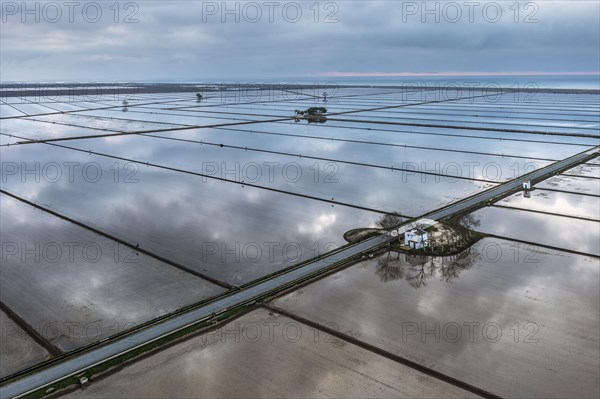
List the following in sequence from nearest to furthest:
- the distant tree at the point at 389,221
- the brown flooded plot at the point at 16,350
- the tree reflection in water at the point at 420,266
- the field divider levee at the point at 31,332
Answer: the brown flooded plot at the point at 16,350
the field divider levee at the point at 31,332
the tree reflection in water at the point at 420,266
the distant tree at the point at 389,221

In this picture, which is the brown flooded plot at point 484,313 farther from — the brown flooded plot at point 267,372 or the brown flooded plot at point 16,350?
the brown flooded plot at point 16,350

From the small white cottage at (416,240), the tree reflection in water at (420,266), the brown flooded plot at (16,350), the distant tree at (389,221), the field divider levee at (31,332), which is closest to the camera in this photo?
the brown flooded plot at (16,350)

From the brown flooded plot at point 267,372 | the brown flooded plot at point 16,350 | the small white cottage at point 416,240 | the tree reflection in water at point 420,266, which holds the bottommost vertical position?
the brown flooded plot at point 267,372

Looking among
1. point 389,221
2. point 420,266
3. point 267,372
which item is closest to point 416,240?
point 420,266

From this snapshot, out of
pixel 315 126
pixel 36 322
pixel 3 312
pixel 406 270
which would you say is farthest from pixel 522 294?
pixel 315 126

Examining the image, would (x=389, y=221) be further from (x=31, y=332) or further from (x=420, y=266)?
(x=31, y=332)

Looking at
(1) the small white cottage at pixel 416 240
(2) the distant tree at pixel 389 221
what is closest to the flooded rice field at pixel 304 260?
(2) the distant tree at pixel 389 221

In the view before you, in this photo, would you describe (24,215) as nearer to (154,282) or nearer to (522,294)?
(154,282)
